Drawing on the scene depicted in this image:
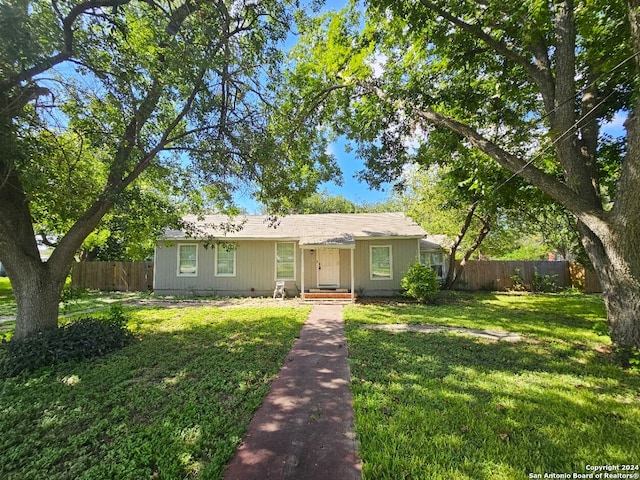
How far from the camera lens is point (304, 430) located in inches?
113

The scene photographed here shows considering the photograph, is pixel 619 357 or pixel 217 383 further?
pixel 619 357

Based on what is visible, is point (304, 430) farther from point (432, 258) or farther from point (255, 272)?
point (432, 258)

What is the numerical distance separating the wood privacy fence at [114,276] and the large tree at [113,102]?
32.3 feet

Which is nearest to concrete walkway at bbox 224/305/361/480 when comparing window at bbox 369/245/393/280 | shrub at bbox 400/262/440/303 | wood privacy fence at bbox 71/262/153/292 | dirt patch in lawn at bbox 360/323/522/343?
dirt patch in lawn at bbox 360/323/522/343

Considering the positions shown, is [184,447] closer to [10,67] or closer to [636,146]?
[10,67]

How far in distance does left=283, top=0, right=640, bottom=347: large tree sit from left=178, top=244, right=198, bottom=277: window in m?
8.37

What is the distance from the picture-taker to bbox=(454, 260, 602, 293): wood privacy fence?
1548 cm

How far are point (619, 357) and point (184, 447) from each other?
20.5 ft

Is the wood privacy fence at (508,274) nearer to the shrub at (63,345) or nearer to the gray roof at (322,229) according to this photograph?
the gray roof at (322,229)

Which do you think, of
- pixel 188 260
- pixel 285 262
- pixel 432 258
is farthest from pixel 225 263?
pixel 432 258

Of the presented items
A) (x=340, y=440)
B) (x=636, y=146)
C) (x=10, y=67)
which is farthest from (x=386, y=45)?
(x=340, y=440)

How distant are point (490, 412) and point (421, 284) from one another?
768 cm

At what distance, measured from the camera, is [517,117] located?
7559mm

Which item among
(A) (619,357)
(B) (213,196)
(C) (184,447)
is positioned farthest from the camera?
(B) (213,196)
